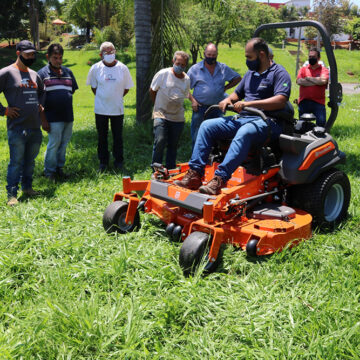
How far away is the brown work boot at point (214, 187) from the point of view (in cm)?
396

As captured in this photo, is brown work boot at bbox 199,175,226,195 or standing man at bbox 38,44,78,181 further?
standing man at bbox 38,44,78,181

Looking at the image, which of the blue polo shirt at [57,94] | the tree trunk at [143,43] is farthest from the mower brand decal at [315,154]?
the tree trunk at [143,43]

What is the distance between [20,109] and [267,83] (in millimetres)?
3031

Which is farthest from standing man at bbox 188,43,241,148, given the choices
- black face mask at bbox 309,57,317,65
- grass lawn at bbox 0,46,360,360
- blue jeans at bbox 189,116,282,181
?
grass lawn at bbox 0,46,360,360

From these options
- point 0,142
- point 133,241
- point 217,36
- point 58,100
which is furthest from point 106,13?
point 133,241

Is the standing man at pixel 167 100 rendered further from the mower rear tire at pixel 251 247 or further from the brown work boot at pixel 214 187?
the mower rear tire at pixel 251 247

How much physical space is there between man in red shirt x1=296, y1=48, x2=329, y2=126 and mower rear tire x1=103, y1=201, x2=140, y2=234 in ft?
13.1

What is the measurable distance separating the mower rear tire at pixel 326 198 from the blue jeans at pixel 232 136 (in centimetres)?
64

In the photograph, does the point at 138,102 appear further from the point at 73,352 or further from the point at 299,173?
the point at 73,352

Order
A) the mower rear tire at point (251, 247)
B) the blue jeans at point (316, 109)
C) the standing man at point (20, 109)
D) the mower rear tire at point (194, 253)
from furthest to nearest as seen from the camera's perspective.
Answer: the blue jeans at point (316, 109), the standing man at point (20, 109), the mower rear tire at point (251, 247), the mower rear tire at point (194, 253)

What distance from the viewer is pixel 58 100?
6227 mm

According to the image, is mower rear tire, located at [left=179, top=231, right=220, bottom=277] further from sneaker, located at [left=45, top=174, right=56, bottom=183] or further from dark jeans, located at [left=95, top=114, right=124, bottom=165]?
dark jeans, located at [left=95, top=114, right=124, bottom=165]

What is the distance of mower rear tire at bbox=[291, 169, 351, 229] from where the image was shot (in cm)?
440

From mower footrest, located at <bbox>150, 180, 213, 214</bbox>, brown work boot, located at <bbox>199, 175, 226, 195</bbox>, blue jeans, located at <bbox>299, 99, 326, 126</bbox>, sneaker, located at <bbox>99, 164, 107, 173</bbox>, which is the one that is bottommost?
sneaker, located at <bbox>99, 164, 107, 173</bbox>
